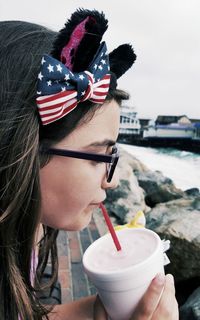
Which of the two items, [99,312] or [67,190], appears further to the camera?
[99,312]

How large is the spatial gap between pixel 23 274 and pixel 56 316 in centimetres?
31

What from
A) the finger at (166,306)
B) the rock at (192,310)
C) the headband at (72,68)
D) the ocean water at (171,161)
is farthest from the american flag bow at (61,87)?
the ocean water at (171,161)

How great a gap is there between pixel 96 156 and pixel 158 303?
1.34 ft

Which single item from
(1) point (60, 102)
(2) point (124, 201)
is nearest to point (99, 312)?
(1) point (60, 102)

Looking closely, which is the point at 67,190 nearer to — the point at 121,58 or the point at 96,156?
the point at 96,156

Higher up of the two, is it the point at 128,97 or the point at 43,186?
the point at 128,97

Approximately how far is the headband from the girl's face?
2.8 inches

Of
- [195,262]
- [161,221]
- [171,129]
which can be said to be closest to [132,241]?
[195,262]

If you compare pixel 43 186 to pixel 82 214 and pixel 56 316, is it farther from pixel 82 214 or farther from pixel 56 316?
pixel 56 316

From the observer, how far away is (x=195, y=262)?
7.52ft

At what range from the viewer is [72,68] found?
101 cm

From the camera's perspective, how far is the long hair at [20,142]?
96 cm

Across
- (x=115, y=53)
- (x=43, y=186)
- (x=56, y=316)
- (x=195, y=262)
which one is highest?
(x=115, y=53)

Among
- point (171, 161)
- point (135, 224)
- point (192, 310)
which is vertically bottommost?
point (171, 161)
